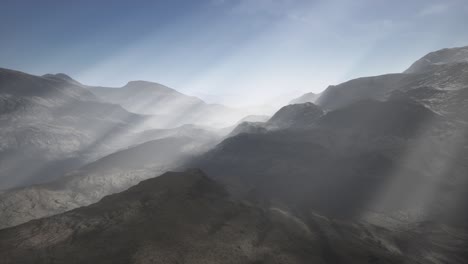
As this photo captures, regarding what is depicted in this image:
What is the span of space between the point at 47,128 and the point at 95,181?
292 ft

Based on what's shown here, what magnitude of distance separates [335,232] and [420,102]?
63938 mm

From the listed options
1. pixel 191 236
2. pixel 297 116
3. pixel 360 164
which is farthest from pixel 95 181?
pixel 297 116

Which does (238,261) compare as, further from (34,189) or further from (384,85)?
(384,85)

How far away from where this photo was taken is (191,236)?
25891 mm

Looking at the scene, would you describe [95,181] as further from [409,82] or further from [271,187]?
[409,82]

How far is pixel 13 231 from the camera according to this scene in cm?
2439

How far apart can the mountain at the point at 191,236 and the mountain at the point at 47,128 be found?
102248 millimetres

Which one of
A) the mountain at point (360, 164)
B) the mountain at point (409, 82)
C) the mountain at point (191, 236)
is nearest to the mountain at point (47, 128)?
the mountain at point (360, 164)

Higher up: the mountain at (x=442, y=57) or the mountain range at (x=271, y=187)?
the mountain at (x=442, y=57)

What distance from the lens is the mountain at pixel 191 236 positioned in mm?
22234

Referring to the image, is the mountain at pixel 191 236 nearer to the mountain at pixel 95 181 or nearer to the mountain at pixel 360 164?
the mountain at pixel 360 164

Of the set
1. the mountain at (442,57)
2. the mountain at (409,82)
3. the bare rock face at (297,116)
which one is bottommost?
the bare rock face at (297,116)

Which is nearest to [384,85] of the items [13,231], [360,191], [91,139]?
[360,191]

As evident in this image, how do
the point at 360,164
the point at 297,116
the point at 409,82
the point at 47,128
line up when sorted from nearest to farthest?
1. the point at 360,164
2. the point at 409,82
3. the point at 297,116
4. the point at 47,128
